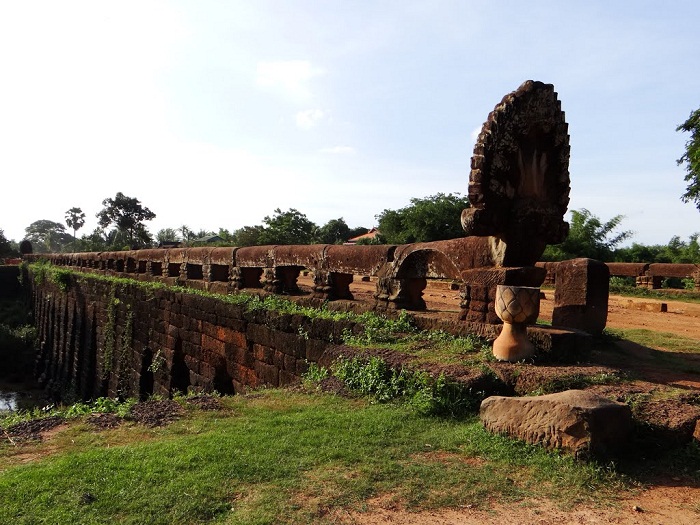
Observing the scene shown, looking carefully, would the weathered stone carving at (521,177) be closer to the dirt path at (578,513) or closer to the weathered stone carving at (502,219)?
the weathered stone carving at (502,219)

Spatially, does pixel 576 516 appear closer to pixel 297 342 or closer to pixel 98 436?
pixel 98 436

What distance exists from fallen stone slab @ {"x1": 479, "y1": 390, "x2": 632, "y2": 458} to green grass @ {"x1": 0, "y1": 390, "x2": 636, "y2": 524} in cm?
8

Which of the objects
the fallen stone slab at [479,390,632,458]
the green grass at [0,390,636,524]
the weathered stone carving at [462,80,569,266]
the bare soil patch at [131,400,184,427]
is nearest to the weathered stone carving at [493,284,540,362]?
the weathered stone carving at [462,80,569,266]

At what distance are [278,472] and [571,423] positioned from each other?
1564mm

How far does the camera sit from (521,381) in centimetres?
370

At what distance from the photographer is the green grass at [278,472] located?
7.84 feet

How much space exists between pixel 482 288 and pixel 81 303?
1360cm

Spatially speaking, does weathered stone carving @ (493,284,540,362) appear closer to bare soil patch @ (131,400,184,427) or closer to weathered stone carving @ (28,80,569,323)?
weathered stone carving @ (28,80,569,323)

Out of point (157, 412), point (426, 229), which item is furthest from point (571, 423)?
point (426, 229)

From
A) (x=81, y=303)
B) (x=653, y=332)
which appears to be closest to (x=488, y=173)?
(x=653, y=332)

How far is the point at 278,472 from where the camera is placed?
9.05 feet

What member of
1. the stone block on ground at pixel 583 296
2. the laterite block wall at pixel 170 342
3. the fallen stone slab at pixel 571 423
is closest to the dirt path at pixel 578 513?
the fallen stone slab at pixel 571 423

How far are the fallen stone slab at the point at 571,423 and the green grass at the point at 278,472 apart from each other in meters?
0.08

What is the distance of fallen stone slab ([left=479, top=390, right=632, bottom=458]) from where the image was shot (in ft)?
8.89
